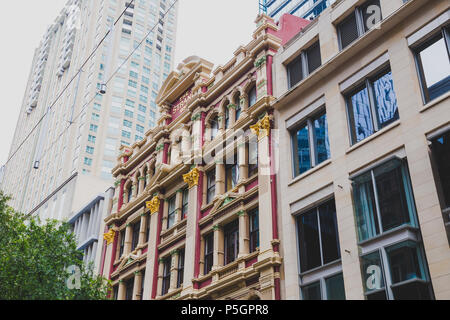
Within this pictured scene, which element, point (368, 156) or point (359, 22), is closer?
point (368, 156)

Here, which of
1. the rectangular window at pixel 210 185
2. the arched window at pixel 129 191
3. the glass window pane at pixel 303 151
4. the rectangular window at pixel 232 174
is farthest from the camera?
the arched window at pixel 129 191

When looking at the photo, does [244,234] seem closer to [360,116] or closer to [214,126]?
[360,116]

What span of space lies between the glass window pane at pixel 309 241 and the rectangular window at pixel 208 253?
626 centimetres

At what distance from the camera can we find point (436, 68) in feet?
59.2

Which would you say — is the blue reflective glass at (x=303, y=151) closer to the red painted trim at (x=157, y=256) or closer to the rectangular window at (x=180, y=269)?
the rectangular window at (x=180, y=269)

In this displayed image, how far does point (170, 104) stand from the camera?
3641 cm

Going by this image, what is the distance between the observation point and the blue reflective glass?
2270cm

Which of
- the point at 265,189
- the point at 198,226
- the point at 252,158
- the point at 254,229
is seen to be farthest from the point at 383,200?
the point at 198,226

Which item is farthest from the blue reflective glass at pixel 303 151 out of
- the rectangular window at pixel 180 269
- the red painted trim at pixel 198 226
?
the rectangular window at pixel 180 269

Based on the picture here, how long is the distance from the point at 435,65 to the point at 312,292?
9.19 meters

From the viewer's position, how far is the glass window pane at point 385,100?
19.1 meters
